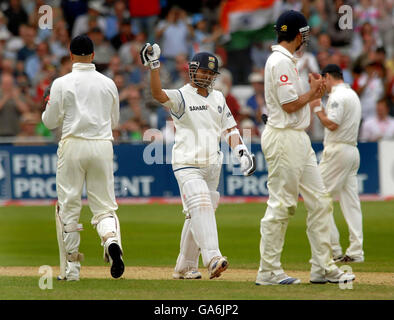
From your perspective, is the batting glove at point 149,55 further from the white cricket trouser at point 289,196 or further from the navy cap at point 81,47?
the white cricket trouser at point 289,196

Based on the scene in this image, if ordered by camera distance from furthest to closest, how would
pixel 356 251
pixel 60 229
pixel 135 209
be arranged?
pixel 135 209
pixel 356 251
pixel 60 229

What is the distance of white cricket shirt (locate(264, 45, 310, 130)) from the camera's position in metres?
9.07

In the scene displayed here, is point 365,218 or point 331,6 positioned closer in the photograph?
point 365,218

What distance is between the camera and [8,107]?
20.3 m

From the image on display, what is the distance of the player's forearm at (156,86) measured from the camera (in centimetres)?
922

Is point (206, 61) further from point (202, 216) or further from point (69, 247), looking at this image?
point (69, 247)

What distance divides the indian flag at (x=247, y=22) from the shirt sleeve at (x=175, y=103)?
43.2ft

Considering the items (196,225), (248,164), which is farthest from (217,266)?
(248,164)

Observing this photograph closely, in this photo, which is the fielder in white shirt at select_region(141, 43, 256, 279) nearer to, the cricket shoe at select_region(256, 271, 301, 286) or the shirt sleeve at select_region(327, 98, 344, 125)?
the cricket shoe at select_region(256, 271, 301, 286)

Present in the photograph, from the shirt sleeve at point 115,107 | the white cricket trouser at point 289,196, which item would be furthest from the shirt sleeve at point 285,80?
the shirt sleeve at point 115,107

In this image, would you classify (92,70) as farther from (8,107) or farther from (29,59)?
(29,59)
